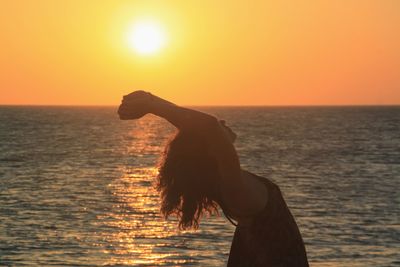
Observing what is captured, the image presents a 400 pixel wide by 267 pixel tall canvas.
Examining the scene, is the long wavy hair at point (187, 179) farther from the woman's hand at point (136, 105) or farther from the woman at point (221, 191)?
the woman's hand at point (136, 105)

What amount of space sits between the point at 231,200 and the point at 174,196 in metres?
0.25

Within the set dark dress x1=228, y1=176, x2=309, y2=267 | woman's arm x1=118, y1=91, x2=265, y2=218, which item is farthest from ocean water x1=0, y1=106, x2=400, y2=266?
woman's arm x1=118, y1=91, x2=265, y2=218

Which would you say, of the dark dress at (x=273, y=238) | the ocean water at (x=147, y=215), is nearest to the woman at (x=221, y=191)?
the dark dress at (x=273, y=238)

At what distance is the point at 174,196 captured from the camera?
3.52 m

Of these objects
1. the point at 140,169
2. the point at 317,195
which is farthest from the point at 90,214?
the point at 140,169

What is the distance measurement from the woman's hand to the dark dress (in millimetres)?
547

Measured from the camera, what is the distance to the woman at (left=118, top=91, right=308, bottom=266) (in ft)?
10.9

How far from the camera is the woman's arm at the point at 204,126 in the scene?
10.7 ft

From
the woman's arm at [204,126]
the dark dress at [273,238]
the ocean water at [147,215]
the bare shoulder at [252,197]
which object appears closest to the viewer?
the woman's arm at [204,126]

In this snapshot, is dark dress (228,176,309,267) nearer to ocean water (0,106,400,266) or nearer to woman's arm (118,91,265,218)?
woman's arm (118,91,265,218)

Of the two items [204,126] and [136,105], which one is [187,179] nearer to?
[204,126]

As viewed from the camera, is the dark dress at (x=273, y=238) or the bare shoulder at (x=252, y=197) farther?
the dark dress at (x=273, y=238)

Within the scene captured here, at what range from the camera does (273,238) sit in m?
3.54

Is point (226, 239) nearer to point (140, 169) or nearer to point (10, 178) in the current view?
point (10, 178)
